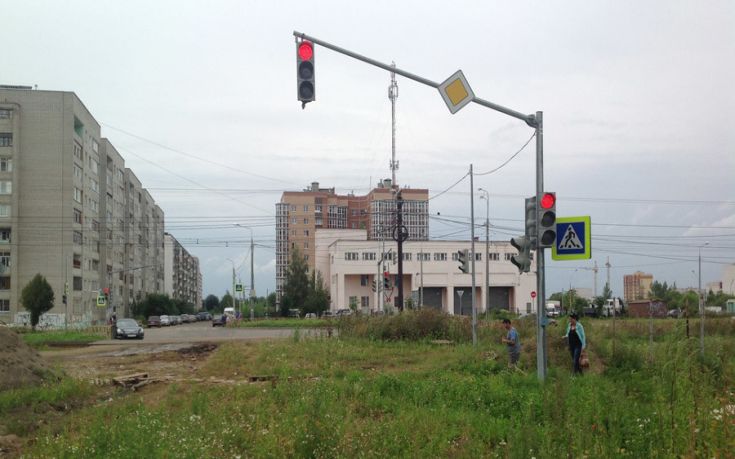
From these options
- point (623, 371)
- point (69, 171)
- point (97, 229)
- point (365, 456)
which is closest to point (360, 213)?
point (97, 229)

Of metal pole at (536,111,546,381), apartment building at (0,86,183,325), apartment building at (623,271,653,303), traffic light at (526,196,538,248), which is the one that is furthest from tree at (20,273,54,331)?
apartment building at (623,271,653,303)

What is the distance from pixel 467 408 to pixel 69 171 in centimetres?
6615

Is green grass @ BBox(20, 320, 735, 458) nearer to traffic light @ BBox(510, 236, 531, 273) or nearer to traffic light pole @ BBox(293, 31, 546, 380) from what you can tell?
traffic light pole @ BBox(293, 31, 546, 380)

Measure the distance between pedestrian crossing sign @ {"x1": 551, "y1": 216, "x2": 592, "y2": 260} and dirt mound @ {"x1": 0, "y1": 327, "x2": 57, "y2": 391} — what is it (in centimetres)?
1209

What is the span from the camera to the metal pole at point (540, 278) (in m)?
13.7

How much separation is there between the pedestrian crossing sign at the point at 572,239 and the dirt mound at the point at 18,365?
12092 millimetres

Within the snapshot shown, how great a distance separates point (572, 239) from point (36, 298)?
54138 millimetres

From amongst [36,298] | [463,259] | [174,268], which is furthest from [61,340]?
[174,268]

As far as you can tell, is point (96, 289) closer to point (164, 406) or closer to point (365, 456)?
point (164, 406)

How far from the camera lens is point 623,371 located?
16.0m

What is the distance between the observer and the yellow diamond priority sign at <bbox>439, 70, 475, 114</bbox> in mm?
12859

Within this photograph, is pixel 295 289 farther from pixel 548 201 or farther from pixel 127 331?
pixel 548 201

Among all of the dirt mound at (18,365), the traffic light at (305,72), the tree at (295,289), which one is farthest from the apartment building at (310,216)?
the traffic light at (305,72)

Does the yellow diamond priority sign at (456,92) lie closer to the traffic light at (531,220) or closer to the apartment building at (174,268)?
the traffic light at (531,220)
